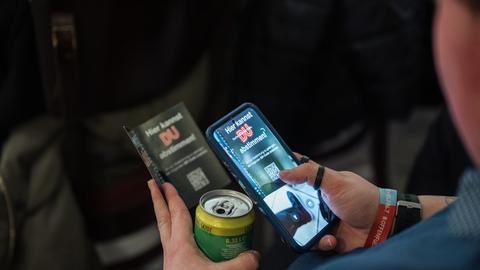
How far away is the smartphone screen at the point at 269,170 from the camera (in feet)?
2.77

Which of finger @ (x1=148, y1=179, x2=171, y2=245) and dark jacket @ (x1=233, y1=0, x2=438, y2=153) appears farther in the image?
dark jacket @ (x1=233, y1=0, x2=438, y2=153)

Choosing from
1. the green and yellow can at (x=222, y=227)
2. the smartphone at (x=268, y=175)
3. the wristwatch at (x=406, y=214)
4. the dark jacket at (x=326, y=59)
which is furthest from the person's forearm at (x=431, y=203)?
the dark jacket at (x=326, y=59)

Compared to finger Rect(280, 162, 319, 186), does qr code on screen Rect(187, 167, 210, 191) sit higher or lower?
lower

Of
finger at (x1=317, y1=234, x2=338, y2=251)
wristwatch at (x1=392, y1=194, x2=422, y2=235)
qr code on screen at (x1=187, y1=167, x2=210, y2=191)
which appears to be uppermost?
qr code on screen at (x1=187, y1=167, x2=210, y2=191)

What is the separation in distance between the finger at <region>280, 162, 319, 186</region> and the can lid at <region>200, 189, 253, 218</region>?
54 millimetres

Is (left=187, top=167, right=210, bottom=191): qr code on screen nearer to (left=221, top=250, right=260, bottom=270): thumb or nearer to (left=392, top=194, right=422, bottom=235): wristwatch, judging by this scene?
(left=221, top=250, right=260, bottom=270): thumb

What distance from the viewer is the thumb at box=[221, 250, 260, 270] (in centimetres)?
79

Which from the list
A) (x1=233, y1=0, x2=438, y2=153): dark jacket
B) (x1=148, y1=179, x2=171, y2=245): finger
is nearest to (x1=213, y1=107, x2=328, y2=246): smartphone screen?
(x1=148, y1=179, x2=171, y2=245): finger

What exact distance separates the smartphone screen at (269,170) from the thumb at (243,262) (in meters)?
0.07

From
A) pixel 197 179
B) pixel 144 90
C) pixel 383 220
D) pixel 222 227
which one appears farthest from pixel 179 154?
pixel 144 90

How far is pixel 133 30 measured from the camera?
4.16 feet

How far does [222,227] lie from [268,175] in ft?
0.33

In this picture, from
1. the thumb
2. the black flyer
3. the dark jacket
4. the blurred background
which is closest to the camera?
the thumb

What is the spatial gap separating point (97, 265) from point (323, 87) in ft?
2.18
